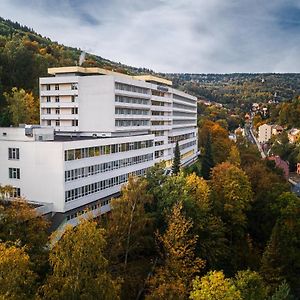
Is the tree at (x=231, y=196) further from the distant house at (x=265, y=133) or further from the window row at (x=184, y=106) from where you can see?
the distant house at (x=265, y=133)

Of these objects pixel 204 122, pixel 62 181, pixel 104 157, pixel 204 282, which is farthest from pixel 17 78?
pixel 204 282

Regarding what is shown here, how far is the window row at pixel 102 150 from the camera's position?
44625 millimetres

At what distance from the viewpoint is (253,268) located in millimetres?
48375

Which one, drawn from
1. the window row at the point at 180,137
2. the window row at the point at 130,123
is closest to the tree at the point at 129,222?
the window row at the point at 130,123

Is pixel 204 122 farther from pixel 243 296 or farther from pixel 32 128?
pixel 243 296

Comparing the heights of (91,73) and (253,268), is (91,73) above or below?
above

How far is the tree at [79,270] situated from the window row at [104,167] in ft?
67.1

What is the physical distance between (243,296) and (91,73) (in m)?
46.1

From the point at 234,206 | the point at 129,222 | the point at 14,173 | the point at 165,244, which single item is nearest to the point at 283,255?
the point at 234,206

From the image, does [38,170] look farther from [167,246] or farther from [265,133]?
[265,133]

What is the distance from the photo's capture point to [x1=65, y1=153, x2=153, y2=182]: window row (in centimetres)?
4500

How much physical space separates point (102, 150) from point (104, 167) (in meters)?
2.24

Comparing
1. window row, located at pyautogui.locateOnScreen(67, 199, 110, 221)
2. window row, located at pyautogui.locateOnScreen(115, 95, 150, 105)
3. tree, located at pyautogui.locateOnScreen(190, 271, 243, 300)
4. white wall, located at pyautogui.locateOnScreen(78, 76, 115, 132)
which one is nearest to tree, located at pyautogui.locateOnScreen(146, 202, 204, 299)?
tree, located at pyautogui.locateOnScreen(190, 271, 243, 300)

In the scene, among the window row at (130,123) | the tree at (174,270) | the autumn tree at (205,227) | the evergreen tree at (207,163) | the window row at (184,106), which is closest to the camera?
the tree at (174,270)
